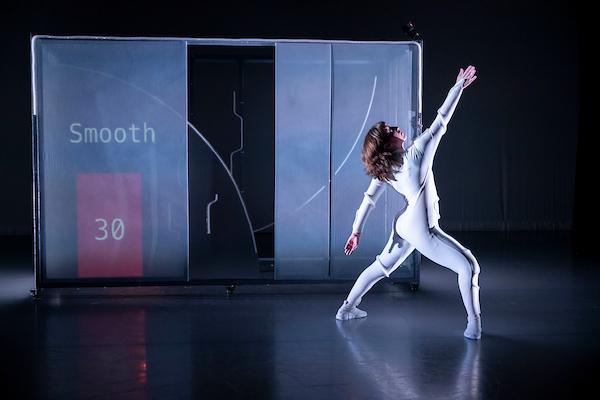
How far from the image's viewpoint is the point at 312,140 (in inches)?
261

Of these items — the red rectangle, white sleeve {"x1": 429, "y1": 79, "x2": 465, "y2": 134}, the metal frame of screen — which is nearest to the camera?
white sleeve {"x1": 429, "y1": 79, "x2": 465, "y2": 134}

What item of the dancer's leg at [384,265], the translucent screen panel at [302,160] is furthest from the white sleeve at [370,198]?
the translucent screen panel at [302,160]

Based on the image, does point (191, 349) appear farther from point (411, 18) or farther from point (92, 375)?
point (411, 18)

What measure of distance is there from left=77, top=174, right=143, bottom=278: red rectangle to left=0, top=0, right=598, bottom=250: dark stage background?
475 centimetres

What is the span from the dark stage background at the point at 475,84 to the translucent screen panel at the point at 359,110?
14.3 feet

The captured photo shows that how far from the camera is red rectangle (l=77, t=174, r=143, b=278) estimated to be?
252 inches

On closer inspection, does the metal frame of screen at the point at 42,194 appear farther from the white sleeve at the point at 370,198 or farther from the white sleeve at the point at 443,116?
the white sleeve at the point at 443,116

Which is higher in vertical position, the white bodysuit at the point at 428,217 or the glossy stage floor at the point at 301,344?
the white bodysuit at the point at 428,217

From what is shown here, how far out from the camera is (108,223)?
6.43 meters

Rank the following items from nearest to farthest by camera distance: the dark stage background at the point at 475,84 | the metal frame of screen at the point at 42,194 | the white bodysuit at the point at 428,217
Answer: the white bodysuit at the point at 428,217 < the metal frame of screen at the point at 42,194 < the dark stage background at the point at 475,84

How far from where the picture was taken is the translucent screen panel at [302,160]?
654 centimetres

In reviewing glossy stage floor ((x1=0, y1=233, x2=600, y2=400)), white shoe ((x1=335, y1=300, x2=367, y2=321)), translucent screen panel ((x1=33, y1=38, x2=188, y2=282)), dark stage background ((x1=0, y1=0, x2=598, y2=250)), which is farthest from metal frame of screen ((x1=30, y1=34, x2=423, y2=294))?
dark stage background ((x1=0, y1=0, x2=598, y2=250))

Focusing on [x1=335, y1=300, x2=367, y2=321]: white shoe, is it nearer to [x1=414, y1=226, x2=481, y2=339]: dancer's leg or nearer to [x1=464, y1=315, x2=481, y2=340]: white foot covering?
[x1=414, y1=226, x2=481, y2=339]: dancer's leg

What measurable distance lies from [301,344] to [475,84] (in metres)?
7.48
